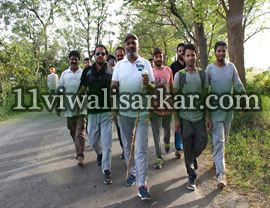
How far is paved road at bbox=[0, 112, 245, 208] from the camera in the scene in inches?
184

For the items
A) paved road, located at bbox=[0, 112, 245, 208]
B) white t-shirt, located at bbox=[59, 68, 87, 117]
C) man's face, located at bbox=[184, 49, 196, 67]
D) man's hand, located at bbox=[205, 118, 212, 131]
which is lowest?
paved road, located at bbox=[0, 112, 245, 208]

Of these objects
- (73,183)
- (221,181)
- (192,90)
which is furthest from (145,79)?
(73,183)

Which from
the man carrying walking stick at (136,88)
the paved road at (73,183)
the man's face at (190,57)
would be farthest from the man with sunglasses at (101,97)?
the man's face at (190,57)

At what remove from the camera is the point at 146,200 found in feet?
15.2

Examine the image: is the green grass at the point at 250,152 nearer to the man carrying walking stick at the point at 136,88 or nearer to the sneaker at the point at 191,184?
the sneaker at the point at 191,184

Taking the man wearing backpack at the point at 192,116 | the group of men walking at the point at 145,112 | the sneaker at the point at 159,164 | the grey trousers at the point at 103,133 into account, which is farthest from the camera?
the sneaker at the point at 159,164

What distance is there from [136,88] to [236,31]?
20.6 feet

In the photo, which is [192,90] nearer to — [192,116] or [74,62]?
[192,116]

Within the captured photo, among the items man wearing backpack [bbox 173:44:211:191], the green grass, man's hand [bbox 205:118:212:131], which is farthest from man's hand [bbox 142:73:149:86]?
the green grass

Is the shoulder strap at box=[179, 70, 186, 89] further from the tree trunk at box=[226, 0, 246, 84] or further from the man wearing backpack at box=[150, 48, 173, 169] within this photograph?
the tree trunk at box=[226, 0, 246, 84]

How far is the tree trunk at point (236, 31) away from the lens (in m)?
9.98

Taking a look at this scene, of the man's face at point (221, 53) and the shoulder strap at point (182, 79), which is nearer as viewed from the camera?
the shoulder strap at point (182, 79)

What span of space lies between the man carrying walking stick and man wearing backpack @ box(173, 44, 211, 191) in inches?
21.5

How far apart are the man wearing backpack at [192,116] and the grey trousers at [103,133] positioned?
1302 millimetres
